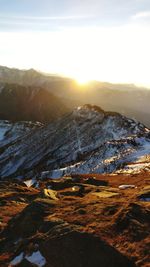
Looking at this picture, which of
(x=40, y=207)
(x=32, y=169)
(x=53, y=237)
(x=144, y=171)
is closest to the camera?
(x=53, y=237)

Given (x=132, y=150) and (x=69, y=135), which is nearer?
(x=132, y=150)

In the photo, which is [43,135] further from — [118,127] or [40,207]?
[40,207]

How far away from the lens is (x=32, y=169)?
14488 centimetres

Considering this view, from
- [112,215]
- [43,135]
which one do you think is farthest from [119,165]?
[43,135]

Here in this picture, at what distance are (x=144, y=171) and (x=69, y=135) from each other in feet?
284

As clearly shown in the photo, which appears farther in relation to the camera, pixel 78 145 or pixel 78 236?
pixel 78 145

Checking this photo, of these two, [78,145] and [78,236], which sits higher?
[78,236]

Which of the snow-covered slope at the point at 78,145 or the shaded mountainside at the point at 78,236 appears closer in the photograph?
the shaded mountainside at the point at 78,236

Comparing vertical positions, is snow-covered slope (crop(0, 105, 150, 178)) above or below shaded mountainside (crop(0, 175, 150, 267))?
below

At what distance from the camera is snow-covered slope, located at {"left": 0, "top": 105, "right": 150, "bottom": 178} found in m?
112

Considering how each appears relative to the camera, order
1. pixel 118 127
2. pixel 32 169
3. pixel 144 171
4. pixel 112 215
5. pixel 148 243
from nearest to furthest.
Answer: pixel 148 243
pixel 112 215
pixel 144 171
pixel 32 169
pixel 118 127

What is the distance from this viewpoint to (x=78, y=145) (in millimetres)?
151750

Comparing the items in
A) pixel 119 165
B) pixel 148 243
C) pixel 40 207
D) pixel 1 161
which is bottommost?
pixel 1 161

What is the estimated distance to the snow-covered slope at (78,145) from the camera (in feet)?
367
